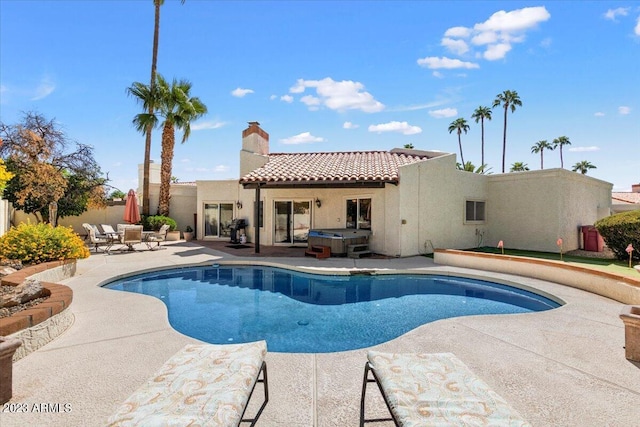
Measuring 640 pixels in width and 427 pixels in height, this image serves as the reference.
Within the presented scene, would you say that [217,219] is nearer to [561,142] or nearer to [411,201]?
[411,201]

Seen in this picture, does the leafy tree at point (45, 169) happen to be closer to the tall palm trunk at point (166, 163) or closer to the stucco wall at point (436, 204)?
the tall palm trunk at point (166, 163)

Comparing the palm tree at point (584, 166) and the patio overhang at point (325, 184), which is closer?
the patio overhang at point (325, 184)

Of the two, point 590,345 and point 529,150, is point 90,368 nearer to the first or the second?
point 590,345

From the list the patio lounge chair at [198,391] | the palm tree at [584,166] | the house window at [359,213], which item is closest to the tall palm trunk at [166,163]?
the house window at [359,213]

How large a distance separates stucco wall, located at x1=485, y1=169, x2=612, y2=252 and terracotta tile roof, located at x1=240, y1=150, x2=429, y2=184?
16.0 feet

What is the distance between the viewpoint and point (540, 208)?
15.0 m

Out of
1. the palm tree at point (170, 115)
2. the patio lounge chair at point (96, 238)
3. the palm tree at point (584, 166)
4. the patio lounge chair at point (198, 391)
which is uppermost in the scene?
the palm tree at point (584, 166)

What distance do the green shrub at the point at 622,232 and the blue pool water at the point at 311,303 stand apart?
19.9 feet

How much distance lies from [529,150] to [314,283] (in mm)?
67143

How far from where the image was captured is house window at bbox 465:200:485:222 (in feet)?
53.4

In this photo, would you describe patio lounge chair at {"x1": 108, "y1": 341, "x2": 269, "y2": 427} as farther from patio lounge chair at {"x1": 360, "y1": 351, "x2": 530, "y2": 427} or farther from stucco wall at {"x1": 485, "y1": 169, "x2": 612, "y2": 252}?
stucco wall at {"x1": 485, "y1": 169, "x2": 612, "y2": 252}

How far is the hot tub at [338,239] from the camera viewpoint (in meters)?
13.9

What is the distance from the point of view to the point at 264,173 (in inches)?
586

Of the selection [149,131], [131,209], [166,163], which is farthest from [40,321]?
[149,131]
